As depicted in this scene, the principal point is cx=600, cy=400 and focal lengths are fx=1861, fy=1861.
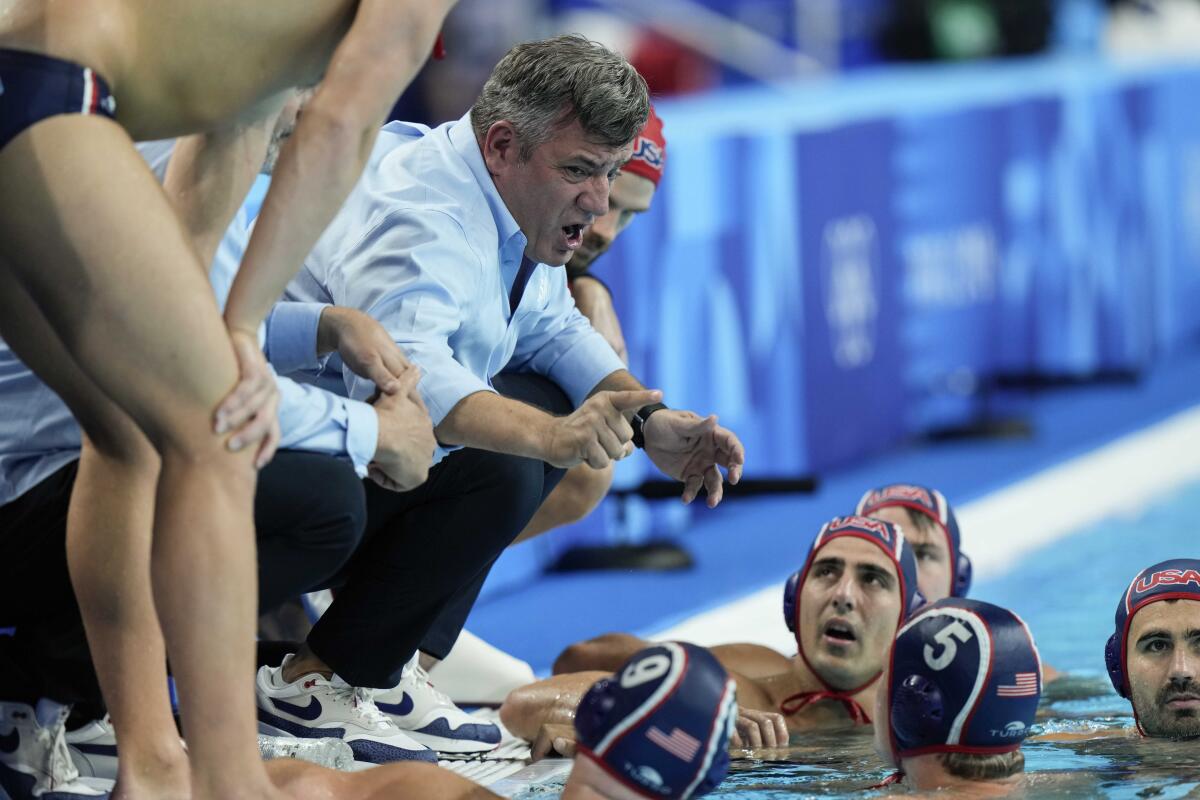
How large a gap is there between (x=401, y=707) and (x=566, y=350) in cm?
87

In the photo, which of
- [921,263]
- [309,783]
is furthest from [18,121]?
[921,263]

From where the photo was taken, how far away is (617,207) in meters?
4.66

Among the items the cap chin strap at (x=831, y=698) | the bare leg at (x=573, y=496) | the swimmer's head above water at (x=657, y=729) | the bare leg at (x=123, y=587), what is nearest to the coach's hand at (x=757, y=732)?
the cap chin strap at (x=831, y=698)


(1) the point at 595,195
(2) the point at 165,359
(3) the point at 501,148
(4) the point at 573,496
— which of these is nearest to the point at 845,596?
(4) the point at 573,496

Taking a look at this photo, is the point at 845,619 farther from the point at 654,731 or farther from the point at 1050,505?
the point at 1050,505

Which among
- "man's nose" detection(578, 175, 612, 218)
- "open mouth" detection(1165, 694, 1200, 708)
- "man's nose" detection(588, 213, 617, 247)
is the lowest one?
"open mouth" detection(1165, 694, 1200, 708)

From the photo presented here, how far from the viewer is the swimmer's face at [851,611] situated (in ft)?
14.6

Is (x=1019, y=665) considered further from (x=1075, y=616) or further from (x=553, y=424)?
(x=1075, y=616)

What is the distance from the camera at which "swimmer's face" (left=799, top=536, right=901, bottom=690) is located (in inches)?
176

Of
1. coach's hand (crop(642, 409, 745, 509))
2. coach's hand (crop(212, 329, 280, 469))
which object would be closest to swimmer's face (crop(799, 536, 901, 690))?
coach's hand (crop(642, 409, 745, 509))

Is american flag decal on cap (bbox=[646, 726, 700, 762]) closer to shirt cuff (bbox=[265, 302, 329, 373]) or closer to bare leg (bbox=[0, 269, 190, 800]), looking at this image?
bare leg (bbox=[0, 269, 190, 800])

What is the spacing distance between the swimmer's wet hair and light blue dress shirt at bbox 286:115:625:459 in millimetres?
1087

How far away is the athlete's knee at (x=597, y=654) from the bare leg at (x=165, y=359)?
2.08 metres

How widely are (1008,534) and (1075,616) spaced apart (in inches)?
48.9
